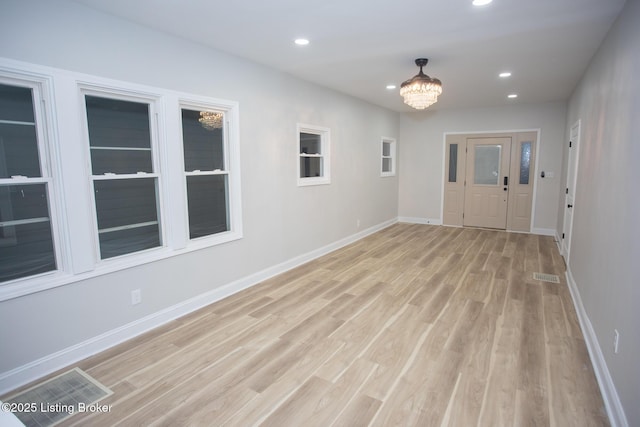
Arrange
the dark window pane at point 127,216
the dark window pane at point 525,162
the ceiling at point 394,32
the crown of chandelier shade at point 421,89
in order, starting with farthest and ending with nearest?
the dark window pane at point 525,162
the crown of chandelier shade at point 421,89
the dark window pane at point 127,216
the ceiling at point 394,32

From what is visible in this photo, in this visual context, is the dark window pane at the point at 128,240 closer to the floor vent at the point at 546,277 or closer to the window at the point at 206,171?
the window at the point at 206,171

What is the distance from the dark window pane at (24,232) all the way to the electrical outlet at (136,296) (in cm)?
63

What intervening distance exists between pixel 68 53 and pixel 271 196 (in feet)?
8.28

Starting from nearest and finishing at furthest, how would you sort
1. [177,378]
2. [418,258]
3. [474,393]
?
[474,393], [177,378], [418,258]

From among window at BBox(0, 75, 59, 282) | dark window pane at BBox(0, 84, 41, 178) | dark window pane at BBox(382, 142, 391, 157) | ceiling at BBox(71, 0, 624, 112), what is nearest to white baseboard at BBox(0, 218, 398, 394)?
window at BBox(0, 75, 59, 282)

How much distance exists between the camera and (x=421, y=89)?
150 inches

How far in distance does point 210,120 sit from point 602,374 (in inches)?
161

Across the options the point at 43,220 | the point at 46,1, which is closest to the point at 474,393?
the point at 43,220

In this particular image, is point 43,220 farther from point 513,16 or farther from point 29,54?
point 513,16

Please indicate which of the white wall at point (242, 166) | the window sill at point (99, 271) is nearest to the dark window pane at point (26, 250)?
the window sill at point (99, 271)

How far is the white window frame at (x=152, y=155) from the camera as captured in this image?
266 cm

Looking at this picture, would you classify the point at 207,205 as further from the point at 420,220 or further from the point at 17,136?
the point at 420,220

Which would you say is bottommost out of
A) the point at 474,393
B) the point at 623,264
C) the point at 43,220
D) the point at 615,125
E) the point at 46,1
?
the point at 474,393

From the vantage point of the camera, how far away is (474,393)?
90.1 inches
